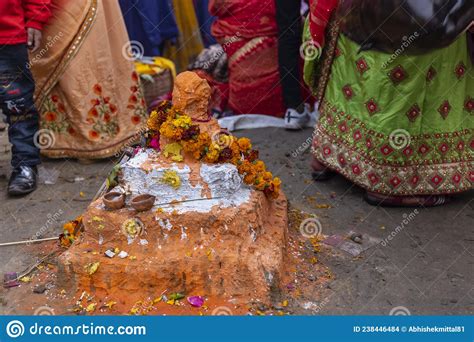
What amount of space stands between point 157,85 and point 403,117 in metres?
2.58

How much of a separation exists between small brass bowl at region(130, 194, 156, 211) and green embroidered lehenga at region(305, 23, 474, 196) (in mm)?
1475

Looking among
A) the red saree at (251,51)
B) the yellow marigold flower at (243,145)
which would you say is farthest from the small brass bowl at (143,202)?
the red saree at (251,51)

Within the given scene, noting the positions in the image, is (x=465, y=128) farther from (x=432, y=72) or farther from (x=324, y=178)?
(x=324, y=178)

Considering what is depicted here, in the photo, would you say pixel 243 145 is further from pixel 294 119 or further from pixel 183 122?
pixel 294 119

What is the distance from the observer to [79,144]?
5117 mm

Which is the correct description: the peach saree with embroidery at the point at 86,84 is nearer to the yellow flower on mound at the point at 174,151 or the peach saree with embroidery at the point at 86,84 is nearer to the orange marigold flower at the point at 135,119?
the orange marigold flower at the point at 135,119

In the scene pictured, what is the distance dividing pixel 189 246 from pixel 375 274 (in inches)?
38.0

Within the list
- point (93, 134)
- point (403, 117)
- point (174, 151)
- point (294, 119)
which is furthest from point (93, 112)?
point (403, 117)

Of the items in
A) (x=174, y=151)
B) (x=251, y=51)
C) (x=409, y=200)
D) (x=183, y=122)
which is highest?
(x=183, y=122)

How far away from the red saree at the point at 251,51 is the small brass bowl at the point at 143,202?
254 cm

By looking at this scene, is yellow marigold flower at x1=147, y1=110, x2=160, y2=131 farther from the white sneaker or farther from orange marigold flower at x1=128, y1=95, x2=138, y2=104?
the white sneaker

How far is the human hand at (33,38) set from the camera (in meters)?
4.43

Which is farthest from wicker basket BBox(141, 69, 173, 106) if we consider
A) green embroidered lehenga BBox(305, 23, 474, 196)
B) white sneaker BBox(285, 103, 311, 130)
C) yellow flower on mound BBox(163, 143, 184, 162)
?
yellow flower on mound BBox(163, 143, 184, 162)

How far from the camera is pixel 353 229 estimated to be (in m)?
3.99
